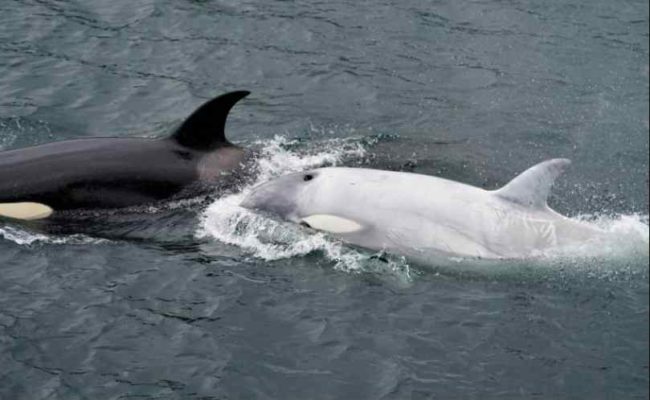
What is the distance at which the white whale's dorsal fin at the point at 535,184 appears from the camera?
1261 centimetres

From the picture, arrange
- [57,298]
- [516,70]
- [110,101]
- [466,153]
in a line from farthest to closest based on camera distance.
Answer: [516,70] → [110,101] → [466,153] → [57,298]

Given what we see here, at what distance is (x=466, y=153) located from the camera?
1552 centimetres

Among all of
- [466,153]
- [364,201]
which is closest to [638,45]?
[466,153]

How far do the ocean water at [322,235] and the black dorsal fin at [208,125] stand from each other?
2.45 ft

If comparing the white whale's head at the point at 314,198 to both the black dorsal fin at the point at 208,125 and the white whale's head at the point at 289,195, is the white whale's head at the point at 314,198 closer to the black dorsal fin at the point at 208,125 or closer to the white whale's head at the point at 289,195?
the white whale's head at the point at 289,195

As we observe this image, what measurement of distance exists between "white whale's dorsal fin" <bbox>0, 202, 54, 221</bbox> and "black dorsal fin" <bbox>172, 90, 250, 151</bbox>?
198 centimetres

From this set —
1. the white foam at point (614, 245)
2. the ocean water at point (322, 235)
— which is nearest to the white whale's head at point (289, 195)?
the ocean water at point (322, 235)

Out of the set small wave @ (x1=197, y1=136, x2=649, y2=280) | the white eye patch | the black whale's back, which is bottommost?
small wave @ (x1=197, y1=136, x2=649, y2=280)

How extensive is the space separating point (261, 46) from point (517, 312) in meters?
8.41

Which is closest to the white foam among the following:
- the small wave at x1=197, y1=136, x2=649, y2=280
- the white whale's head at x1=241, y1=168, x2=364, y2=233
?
the small wave at x1=197, y1=136, x2=649, y2=280

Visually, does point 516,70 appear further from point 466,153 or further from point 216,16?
point 216,16

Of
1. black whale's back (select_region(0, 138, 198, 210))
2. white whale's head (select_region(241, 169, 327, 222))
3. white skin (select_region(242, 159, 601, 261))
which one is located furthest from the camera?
white whale's head (select_region(241, 169, 327, 222))

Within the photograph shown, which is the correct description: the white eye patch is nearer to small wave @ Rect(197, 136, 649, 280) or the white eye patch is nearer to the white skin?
the white skin

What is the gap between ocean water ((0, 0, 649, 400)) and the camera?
1080 centimetres
